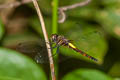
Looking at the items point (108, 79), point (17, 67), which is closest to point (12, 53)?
point (17, 67)

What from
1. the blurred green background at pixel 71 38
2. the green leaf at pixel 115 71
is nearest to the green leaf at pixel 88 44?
the blurred green background at pixel 71 38

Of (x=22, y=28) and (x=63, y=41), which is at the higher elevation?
(x=22, y=28)

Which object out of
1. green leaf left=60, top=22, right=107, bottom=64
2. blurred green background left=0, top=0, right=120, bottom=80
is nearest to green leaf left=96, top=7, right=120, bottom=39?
blurred green background left=0, top=0, right=120, bottom=80

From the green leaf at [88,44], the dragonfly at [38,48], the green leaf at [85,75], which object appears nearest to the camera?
the dragonfly at [38,48]

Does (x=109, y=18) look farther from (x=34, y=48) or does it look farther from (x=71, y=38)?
(x=34, y=48)

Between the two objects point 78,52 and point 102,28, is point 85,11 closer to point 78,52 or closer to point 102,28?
point 102,28

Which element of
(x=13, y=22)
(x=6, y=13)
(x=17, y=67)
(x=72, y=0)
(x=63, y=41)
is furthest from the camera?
(x=13, y=22)

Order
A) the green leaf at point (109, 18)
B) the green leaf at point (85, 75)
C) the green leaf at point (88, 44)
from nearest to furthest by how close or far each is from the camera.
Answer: the green leaf at point (85, 75)
the green leaf at point (88, 44)
the green leaf at point (109, 18)

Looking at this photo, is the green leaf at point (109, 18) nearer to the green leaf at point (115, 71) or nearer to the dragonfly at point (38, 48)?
the green leaf at point (115, 71)
